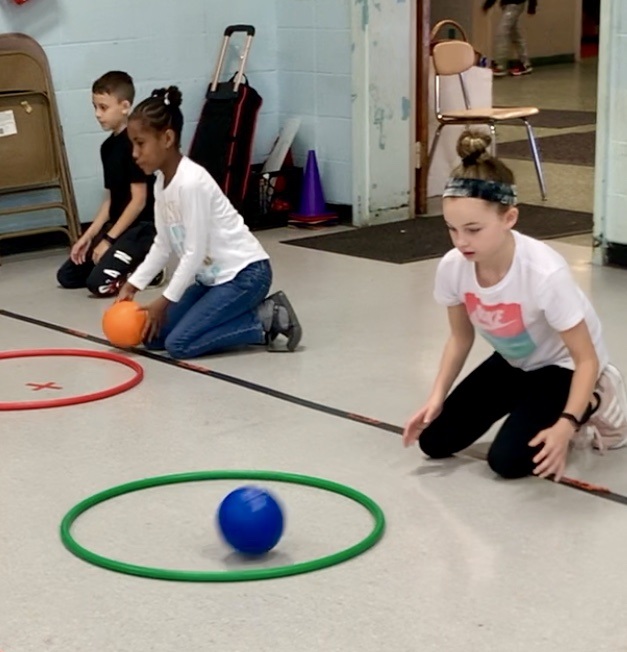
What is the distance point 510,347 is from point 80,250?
8.16ft

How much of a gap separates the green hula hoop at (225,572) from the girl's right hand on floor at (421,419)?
0.24 metres

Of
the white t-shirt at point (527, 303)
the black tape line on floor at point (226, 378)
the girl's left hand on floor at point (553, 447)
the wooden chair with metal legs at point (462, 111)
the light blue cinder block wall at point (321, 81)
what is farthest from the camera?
the wooden chair with metal legs at point (462, 111)

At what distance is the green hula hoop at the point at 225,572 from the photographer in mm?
2453

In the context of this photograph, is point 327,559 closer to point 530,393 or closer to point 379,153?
point 530,393

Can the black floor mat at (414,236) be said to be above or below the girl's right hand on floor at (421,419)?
below

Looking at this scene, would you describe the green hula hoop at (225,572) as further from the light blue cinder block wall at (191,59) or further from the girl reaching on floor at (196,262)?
the light blue cinder block wall at (191,59)

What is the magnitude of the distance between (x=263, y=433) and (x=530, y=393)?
A: 0.74 metres

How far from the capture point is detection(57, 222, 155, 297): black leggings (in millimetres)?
5016

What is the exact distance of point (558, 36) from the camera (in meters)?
15.6

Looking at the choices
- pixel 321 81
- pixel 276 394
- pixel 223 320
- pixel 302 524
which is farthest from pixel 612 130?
pixel 302 524

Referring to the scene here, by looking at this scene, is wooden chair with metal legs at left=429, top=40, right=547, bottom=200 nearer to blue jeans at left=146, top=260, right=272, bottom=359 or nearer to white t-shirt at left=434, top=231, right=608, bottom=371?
blue jeans at left=146, top=260, right=272, bottom=359

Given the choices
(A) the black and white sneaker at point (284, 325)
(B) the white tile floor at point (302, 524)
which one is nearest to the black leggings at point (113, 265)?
(B) the white tile floor at point (302, 524)

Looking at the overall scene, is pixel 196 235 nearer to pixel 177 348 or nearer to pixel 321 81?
pixel 177 348

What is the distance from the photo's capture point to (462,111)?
6930 mm
